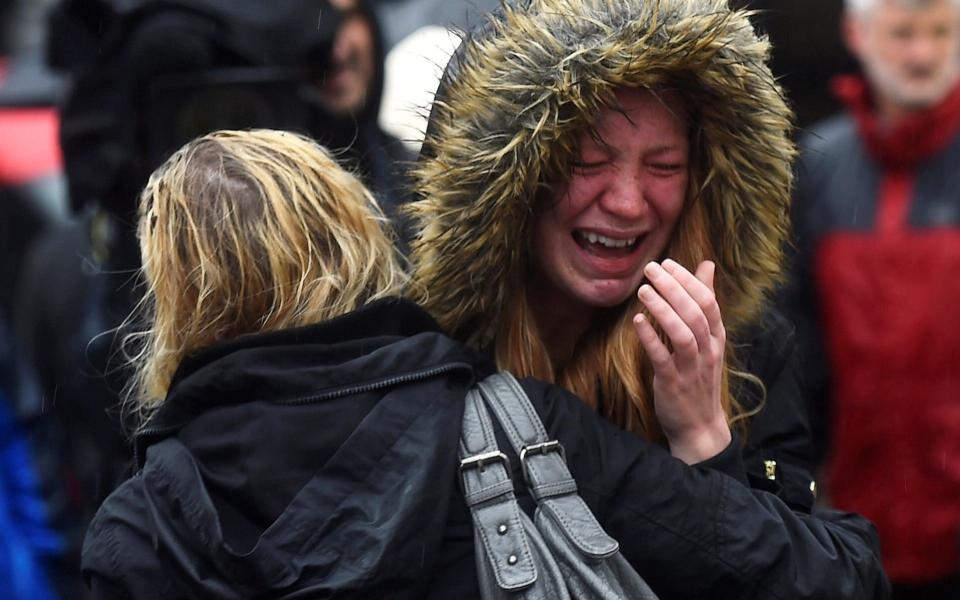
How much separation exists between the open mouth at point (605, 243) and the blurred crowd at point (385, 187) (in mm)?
1106

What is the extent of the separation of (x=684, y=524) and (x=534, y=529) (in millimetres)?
216

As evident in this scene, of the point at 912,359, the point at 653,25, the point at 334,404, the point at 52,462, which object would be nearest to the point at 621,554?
the point at 334,404

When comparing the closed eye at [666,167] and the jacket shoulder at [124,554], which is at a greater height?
the closed eye at [666,167]

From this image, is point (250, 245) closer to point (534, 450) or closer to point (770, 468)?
point (534, 450)

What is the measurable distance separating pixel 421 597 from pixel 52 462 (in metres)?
2.64

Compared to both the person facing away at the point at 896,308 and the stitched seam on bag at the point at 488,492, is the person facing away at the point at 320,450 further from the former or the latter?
the person facing away at the point at 896,308

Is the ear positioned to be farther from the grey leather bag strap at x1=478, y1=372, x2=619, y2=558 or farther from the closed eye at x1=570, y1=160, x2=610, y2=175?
the grey leather bag strap at x1=478, y1=372, x2=619, y2=558

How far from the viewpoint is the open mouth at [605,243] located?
2.57 meters

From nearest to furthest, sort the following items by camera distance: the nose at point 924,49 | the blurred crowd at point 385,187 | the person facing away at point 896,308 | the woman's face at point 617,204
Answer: the woman's face at point 617,204
the blurred crowd at point 385,187
the person facing away at point 896,308
the nose at point 924,49

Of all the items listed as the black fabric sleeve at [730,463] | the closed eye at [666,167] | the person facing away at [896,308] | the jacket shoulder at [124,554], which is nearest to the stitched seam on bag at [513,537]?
the black fabric sleeve at [730,463]

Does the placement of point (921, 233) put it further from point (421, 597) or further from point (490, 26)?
point (421, 597)

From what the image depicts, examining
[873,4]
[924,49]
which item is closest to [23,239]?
[873,4]

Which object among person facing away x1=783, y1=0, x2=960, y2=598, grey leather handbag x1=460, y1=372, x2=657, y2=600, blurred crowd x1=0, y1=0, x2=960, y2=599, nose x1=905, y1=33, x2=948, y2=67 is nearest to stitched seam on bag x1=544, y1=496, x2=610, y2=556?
grey leather handbag x1=460, y1=372, x2=657, y2=600

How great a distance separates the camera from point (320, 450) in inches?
86.4
